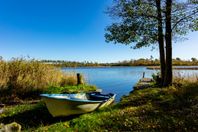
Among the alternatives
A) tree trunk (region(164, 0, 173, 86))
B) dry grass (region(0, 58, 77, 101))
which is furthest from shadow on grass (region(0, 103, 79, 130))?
tree trunk (region(164, 0, 173, 86))

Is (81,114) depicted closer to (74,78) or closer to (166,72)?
(166,72)

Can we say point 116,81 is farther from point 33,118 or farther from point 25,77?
point 33,118

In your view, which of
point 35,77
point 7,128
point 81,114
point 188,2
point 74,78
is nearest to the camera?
point 7,128

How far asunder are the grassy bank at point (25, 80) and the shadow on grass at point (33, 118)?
120 inches

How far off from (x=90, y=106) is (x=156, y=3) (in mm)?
8700

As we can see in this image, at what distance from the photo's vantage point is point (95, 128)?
31.8 ft

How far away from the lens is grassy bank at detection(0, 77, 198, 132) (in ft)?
31.2

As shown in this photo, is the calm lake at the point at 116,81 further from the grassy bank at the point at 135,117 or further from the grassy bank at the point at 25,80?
the grassy bank at the point at 135,117

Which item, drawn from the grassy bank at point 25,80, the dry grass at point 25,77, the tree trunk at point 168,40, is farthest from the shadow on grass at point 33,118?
the tree trunk at point 168,40

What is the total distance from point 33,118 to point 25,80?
591cm

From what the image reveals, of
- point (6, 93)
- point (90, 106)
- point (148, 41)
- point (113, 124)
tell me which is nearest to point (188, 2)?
point (148, 41)

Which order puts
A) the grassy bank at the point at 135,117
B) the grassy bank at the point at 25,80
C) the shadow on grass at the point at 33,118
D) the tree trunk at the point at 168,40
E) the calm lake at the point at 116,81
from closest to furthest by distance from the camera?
Answer: the grassy bank at the point at 135,117 < the shadow on grass at the point at 33,118 < the tree trunk at the point at 168,40 < the grassy bank at the point at 25,80 < the calm lake at the point at 116,81

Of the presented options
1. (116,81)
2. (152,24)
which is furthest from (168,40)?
(116,81)

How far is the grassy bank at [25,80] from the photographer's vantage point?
677 inches
